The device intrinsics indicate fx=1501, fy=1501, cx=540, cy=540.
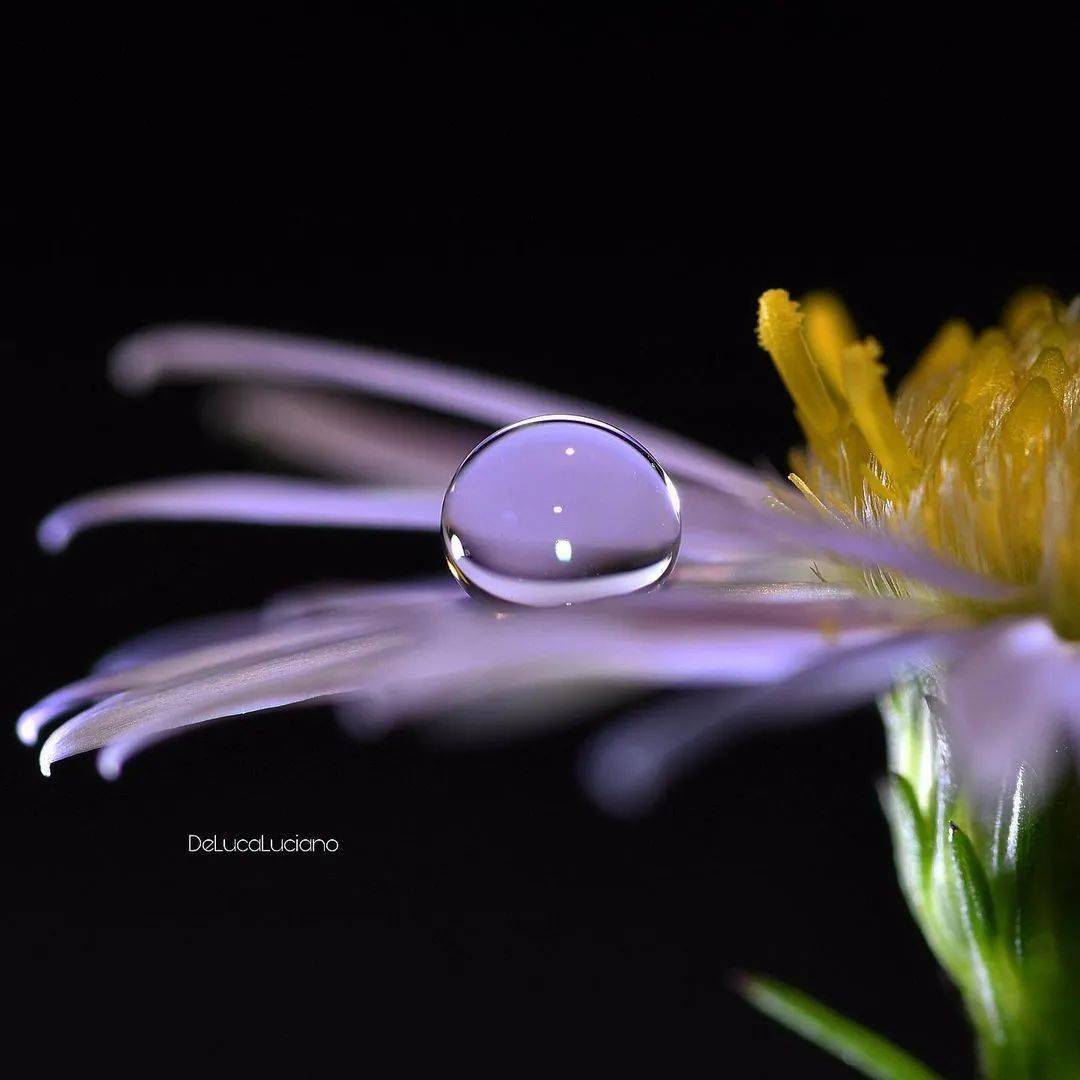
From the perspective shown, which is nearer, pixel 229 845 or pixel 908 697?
pixel 908 697

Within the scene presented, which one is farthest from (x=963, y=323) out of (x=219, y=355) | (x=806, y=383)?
(x=219, y=355)

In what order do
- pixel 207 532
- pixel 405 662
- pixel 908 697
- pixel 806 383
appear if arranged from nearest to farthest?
pixel 405 662 < pixel 908 697 < pixel 806 383 < pixel 207 532

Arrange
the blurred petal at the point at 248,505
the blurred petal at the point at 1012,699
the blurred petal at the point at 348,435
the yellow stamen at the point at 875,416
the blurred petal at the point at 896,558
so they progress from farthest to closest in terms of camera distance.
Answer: the blurred petal at the point at 348,435 < the blurred petal at the point at 248,505 < the yellow stamen at the point at 875,416 < the blurred petal at the point at 896,558 < the blurred petal at the point at 1012,699

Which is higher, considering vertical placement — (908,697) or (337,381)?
(337,381)

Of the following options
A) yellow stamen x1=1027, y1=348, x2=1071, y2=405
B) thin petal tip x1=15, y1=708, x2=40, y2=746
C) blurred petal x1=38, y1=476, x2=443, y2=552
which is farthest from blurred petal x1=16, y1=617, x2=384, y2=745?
yellow stamen x1=1027, y1=348, x2=1071, y2=405

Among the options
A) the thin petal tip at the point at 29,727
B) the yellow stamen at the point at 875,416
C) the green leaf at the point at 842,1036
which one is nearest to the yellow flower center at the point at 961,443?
the yellow stamen at the point at 875,416

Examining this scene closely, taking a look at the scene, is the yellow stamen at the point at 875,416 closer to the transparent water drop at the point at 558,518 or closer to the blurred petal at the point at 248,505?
the transparent water drop at the point at 558,518

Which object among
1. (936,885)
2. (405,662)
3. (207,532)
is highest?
(207,532)

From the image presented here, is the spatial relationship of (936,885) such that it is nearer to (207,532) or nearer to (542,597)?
(542,597)

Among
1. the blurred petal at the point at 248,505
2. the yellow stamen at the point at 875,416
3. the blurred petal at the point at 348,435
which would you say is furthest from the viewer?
the blurred petal at the point at 348,435
